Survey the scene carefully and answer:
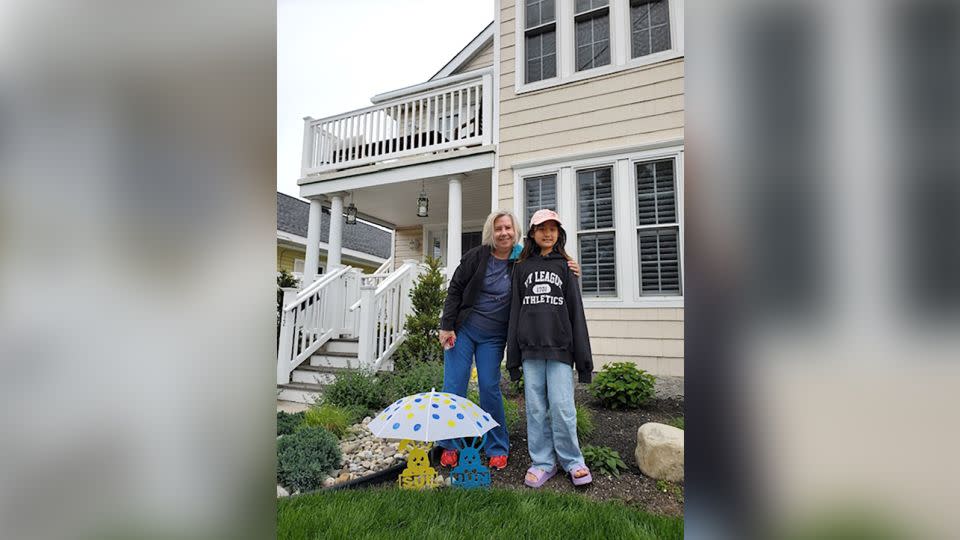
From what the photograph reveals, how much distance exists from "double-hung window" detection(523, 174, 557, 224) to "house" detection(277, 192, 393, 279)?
216 inches

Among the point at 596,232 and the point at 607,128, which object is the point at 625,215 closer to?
the point at 596,232

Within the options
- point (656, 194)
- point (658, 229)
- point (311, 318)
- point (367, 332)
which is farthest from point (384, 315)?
point (656, 194)

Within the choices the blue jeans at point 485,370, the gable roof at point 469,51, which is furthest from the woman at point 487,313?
the gable roof at point 469,51

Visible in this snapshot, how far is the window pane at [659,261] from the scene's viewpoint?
17.2 ft

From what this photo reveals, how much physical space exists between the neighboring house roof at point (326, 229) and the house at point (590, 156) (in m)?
6.18

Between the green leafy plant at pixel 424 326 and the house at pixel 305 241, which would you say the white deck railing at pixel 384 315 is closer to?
the green leafy plant at pixel 424 326

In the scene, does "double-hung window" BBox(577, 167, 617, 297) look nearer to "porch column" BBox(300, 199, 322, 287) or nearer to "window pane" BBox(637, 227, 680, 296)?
"window pane" BBox(637, 227, 680, 296)

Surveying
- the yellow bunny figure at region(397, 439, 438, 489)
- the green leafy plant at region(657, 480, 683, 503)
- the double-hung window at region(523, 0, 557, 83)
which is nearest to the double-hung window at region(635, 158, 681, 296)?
the double-hung window at region(523, 0, 557, 83)

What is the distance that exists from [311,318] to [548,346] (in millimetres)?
4323

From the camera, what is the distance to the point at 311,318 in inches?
240
